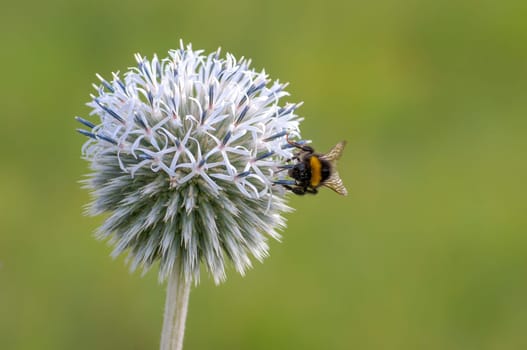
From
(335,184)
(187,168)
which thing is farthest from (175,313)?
(335,184)

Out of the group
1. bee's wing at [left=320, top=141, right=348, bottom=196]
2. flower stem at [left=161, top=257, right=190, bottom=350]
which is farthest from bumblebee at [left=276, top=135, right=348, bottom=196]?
flower stem at [left=161, top=257, right=190, bottom=350]

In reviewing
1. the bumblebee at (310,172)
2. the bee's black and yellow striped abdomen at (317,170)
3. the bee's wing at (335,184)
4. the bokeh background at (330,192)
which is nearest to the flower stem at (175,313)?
the bumblebee at (310,172)

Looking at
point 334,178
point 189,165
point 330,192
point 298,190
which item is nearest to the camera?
point 189,165

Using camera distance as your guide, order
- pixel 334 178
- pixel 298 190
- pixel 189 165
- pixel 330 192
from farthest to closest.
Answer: pixel 330 192 → pixel 334 178 → pixel 298 190 → pixel 189 165

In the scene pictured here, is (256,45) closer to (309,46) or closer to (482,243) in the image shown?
(309,46)

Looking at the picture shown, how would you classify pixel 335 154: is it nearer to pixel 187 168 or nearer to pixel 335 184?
pixel 335 184

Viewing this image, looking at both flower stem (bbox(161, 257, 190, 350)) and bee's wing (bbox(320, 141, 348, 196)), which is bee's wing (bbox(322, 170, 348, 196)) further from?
flower stem (bbox(161, 257, 190, 350))
